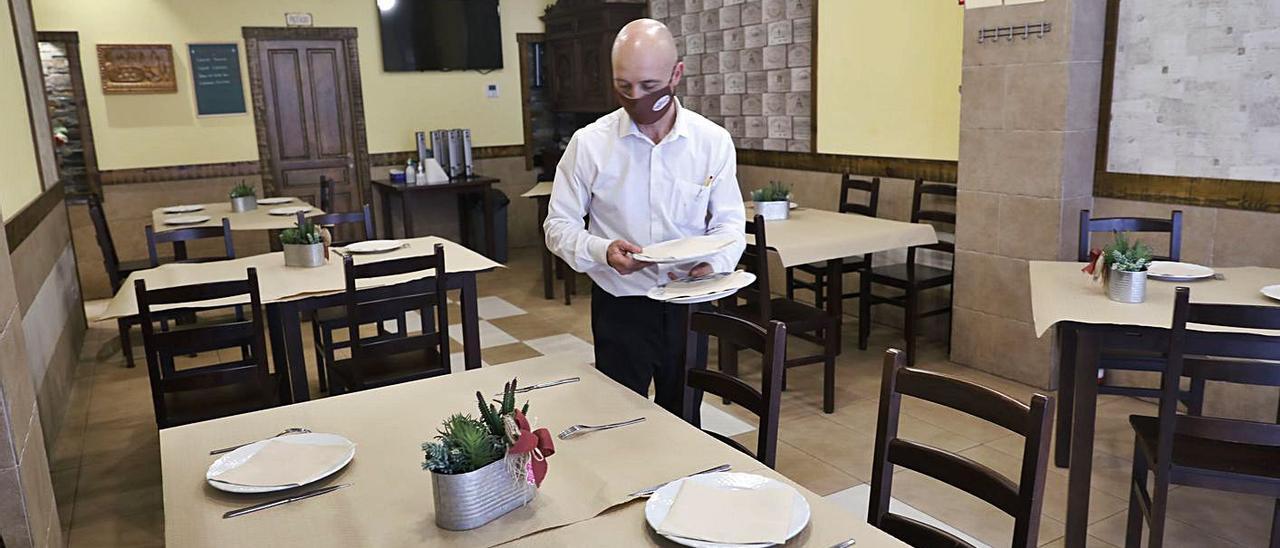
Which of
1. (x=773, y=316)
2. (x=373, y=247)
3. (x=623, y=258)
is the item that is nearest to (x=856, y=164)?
(x=773, y=316)

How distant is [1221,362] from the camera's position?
2.20 m

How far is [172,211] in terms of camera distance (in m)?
5.64

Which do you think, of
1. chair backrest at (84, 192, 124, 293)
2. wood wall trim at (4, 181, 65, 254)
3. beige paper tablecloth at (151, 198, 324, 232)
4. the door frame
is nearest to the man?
wood wall trim at (4, 181, 65, 254)

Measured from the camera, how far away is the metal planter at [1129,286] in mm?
2691

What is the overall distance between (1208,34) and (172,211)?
5711 millimetres

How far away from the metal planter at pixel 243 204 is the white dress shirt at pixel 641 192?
11.9ft

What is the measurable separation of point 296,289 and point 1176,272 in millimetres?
3113

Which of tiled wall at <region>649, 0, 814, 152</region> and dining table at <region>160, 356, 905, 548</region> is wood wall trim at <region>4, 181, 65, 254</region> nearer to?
dining table at <region>160, 356, 905, 548</region>

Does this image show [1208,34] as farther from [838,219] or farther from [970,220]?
[838,219]

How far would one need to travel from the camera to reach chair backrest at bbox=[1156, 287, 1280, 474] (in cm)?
204

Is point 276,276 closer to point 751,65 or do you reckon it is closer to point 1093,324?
point 1093,324

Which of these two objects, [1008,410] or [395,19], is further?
[395,19]

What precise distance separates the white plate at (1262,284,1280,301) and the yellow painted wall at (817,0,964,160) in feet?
6.65

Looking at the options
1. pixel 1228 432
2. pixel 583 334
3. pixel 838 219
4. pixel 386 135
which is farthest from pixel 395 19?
pixel 1228 432
